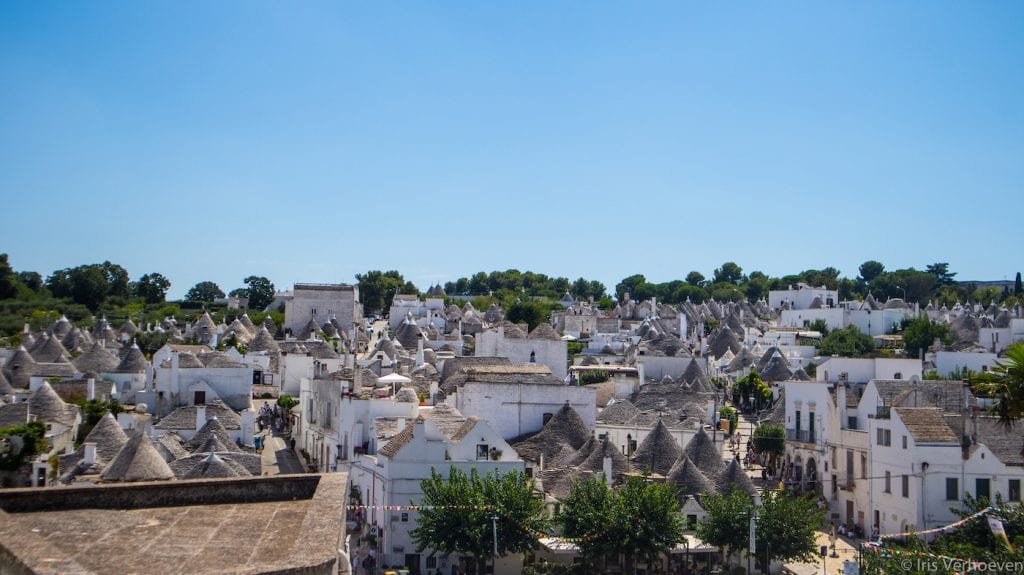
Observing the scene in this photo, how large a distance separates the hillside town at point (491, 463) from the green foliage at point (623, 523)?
0.22 feet

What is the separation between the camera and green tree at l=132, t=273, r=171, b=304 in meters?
120

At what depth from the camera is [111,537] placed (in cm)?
977

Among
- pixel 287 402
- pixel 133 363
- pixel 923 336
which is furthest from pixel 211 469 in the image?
pixel 923 336

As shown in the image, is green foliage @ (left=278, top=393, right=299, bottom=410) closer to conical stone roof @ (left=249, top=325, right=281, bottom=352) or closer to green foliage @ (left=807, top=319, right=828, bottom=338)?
conical stone roof @ (left=249, top=325, right=281, bottom=352)

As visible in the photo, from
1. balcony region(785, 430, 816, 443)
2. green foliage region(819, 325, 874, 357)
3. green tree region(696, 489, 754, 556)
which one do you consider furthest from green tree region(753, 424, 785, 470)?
green foliage region(819, 325, 874, 357)

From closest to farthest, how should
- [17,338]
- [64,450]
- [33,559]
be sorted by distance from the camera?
1. [33,559]
2. [64,450]
3. [17,338]

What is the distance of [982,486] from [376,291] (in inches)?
3636

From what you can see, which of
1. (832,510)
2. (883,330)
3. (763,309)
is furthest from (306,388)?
(763,309)

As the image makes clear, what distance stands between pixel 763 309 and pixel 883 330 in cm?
2502

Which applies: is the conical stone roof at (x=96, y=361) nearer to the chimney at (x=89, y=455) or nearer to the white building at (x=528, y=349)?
the white building at (x=528, y=349)

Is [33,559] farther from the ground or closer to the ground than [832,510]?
farther from the ground

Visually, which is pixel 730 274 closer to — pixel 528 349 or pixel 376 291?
pixel 376 291

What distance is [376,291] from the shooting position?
12088 centimetres

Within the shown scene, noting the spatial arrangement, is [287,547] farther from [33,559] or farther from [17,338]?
[17,338]
